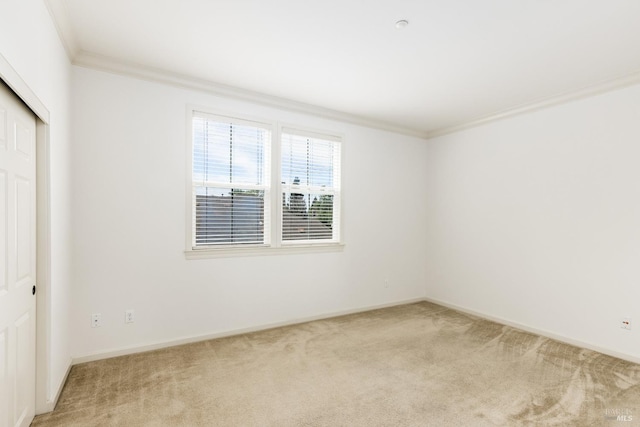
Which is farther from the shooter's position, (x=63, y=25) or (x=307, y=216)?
(x=307, y=216)

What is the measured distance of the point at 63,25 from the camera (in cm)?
232

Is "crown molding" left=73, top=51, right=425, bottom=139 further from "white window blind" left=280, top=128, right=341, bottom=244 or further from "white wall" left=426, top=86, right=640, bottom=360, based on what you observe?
"white wall" left=426, top=86, right=640, bottom=360

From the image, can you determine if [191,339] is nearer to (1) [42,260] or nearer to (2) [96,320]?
(2) [96,320]

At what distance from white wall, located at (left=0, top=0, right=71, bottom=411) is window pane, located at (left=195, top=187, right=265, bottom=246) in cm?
115

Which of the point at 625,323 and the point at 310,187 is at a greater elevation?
the point at 310,187

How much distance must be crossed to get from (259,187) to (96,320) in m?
2.04

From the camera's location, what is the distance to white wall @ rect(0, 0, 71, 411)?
5.19 feet

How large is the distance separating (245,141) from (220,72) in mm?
795

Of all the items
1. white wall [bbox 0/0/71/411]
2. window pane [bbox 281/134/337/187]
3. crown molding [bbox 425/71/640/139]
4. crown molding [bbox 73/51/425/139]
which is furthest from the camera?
window pane [bbox 281/134/337/187]

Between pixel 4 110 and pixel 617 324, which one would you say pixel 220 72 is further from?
pixel 617 324

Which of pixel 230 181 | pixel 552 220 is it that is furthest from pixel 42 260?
pixel 552 220

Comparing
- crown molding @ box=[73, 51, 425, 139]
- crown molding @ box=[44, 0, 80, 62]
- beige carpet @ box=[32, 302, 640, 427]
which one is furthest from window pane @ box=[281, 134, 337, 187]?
crown molding @ box=[44, 0, 80, 62]

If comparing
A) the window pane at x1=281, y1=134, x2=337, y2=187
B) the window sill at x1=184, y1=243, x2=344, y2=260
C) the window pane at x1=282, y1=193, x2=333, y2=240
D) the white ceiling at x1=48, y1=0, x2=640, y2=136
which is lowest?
the window sill at x1=184, y1=243, x2=344, y2=260

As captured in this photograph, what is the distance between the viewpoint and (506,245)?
4.11m
